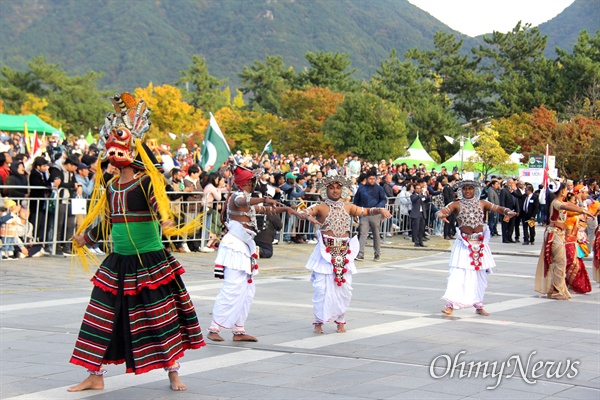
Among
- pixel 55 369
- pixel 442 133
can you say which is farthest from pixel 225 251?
pixel 442 133

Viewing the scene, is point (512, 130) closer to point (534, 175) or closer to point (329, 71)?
point (329, 71)

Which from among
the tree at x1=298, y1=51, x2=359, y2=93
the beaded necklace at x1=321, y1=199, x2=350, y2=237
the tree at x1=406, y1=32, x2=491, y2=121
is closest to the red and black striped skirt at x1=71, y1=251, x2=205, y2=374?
the beaded necklace at x1=321, y1=199, x2=350, y2=237

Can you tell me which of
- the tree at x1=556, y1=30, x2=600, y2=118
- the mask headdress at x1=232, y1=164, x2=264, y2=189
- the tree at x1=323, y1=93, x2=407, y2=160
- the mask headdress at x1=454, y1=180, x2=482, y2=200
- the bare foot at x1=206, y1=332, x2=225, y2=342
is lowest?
the bare foot at x1=206, y1=332, x2=225, y2=342

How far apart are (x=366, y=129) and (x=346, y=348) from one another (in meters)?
53.1

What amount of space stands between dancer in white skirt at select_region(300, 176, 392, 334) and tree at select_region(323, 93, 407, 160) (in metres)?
50.6

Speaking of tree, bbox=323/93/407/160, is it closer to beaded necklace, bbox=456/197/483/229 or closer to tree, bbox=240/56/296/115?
tree, bbox=240/56/296/115

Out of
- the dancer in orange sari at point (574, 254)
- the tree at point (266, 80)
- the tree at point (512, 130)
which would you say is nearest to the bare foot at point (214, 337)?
the dancer in orange sari at point (574, 254)

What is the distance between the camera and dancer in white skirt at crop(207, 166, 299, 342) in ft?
32.8

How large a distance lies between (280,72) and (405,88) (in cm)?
1607

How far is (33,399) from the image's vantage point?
7.16m

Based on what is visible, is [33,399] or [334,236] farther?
[334,236]

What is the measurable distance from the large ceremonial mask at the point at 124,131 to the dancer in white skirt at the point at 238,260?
8.07 ft

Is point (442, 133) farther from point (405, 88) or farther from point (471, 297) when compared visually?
point (471, 297)

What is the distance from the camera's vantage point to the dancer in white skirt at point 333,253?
10.8 meters
